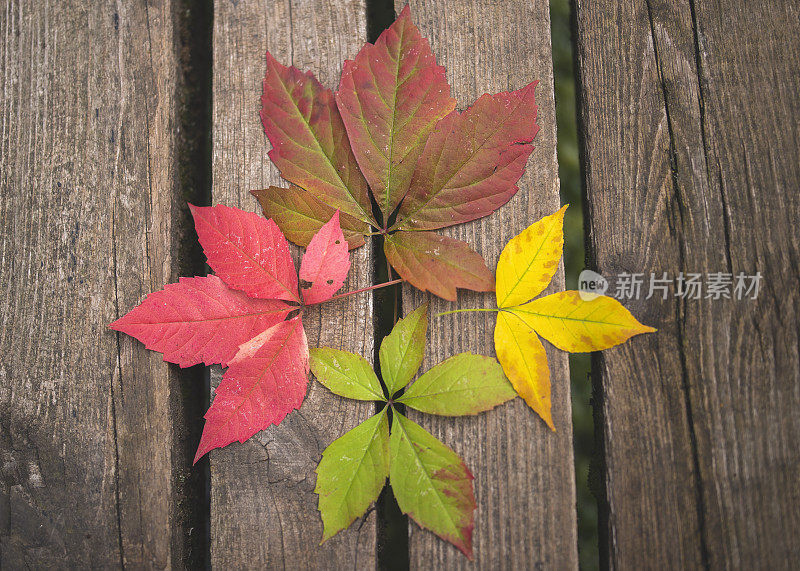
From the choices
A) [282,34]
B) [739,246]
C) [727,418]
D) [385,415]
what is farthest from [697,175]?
[282,34]

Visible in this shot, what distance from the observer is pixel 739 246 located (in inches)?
38.3

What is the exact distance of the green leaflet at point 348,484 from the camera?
88 cm

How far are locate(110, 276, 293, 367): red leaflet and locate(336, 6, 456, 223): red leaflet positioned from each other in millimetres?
340

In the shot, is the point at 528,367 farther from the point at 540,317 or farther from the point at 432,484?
the point at 432,484

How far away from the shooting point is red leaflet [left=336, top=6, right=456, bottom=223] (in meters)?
0.95

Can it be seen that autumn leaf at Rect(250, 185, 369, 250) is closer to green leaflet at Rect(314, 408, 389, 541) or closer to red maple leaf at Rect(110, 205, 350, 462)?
red maple leaf at Rect(110, 205, 350, 462)

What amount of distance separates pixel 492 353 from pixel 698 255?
17.7 inches

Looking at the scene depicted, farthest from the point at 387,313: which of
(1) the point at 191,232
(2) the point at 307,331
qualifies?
(1) the point at 191,232

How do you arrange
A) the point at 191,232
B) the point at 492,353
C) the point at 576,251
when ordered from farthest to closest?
the point at 576,251 < the point at 191,232 < the point at 492,353

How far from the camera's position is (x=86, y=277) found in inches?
40.9

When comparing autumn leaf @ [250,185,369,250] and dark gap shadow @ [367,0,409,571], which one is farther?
dark gap shadow @ [367,0,409,571]

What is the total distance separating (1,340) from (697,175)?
1460 millimetres

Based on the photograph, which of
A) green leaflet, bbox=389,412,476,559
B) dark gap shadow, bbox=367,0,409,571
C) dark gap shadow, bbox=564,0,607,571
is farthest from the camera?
dark gap shadow, bbox=564,0,607,571

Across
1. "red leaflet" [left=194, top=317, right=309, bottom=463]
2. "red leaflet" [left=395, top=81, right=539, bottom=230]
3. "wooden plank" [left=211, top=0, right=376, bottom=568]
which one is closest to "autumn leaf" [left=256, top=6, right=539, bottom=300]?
"red leaflet" [left=395, top=81, right=539, bottom=230]
